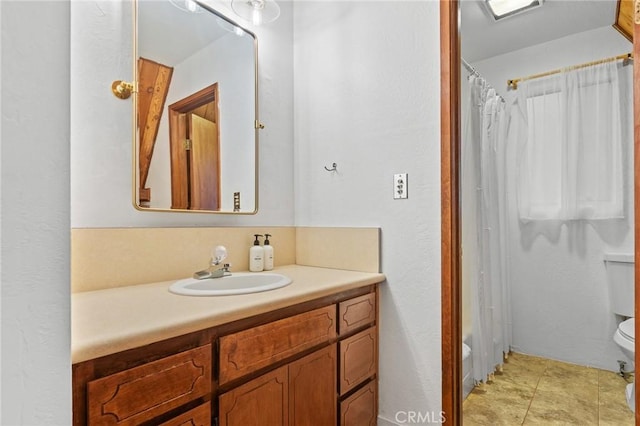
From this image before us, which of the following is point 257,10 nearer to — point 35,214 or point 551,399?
point 35,214

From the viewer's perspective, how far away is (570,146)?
1.97m

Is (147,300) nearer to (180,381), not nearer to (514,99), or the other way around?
(180,381)

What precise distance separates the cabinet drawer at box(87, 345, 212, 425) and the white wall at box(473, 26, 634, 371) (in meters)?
1.97

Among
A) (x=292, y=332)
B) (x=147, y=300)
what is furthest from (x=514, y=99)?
(x=147, y=300)

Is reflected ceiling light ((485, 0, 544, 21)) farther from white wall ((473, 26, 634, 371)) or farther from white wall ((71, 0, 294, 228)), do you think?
white wall ((71, 0, 294, 228))

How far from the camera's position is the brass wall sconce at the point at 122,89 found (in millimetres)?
1274

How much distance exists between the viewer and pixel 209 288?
1.38m

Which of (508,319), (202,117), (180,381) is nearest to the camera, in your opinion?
(180,381)

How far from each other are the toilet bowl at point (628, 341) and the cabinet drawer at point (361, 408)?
1.08 metres

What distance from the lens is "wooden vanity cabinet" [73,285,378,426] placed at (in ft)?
2.44

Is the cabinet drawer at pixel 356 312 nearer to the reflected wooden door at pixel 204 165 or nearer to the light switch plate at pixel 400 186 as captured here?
the light switch plate at pixel 400 186

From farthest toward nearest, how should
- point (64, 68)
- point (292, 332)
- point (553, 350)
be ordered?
point (553, 350), point (292, 332), point (64, 68)

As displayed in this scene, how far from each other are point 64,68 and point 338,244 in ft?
4.62

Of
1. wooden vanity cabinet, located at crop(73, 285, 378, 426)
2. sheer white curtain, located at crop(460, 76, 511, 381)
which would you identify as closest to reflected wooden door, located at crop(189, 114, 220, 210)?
wooden vanity cabinet, located at crop(73, 285, 378, 426)
